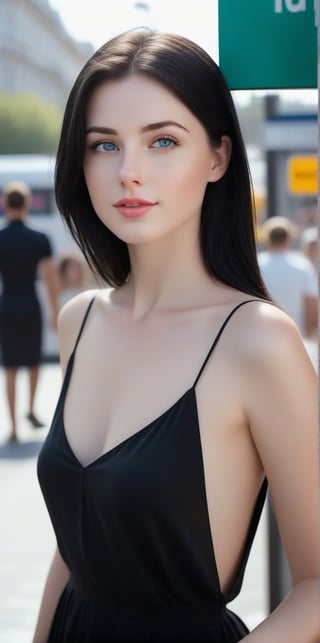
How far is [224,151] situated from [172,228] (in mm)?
152

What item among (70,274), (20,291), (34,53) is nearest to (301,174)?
(20,291)

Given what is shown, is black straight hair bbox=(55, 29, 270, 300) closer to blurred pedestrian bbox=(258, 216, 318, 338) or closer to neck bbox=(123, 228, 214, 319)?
neck bbox=(123, 228, 214, 319)

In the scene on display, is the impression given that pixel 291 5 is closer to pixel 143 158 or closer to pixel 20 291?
pixel 143 158

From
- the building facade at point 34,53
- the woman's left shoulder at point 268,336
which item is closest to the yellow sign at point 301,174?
the woman's left shoulder at point 268,336

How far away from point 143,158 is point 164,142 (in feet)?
0.14

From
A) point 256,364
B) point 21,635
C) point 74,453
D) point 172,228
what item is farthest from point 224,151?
point 21,635

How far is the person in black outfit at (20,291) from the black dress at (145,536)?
20.9ft

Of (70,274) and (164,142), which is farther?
(70,274)

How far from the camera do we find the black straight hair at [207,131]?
1.75 metres

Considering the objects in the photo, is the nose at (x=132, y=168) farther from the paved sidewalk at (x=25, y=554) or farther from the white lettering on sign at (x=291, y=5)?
the paved sidewalk at (x=25, y=554)

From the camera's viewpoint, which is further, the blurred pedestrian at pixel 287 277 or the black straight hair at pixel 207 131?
the blurred pedestrian at pixel 287 277

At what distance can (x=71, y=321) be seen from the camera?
213cm

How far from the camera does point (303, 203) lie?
84.7ft

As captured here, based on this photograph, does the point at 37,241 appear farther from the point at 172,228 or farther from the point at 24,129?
the point at 24,129
